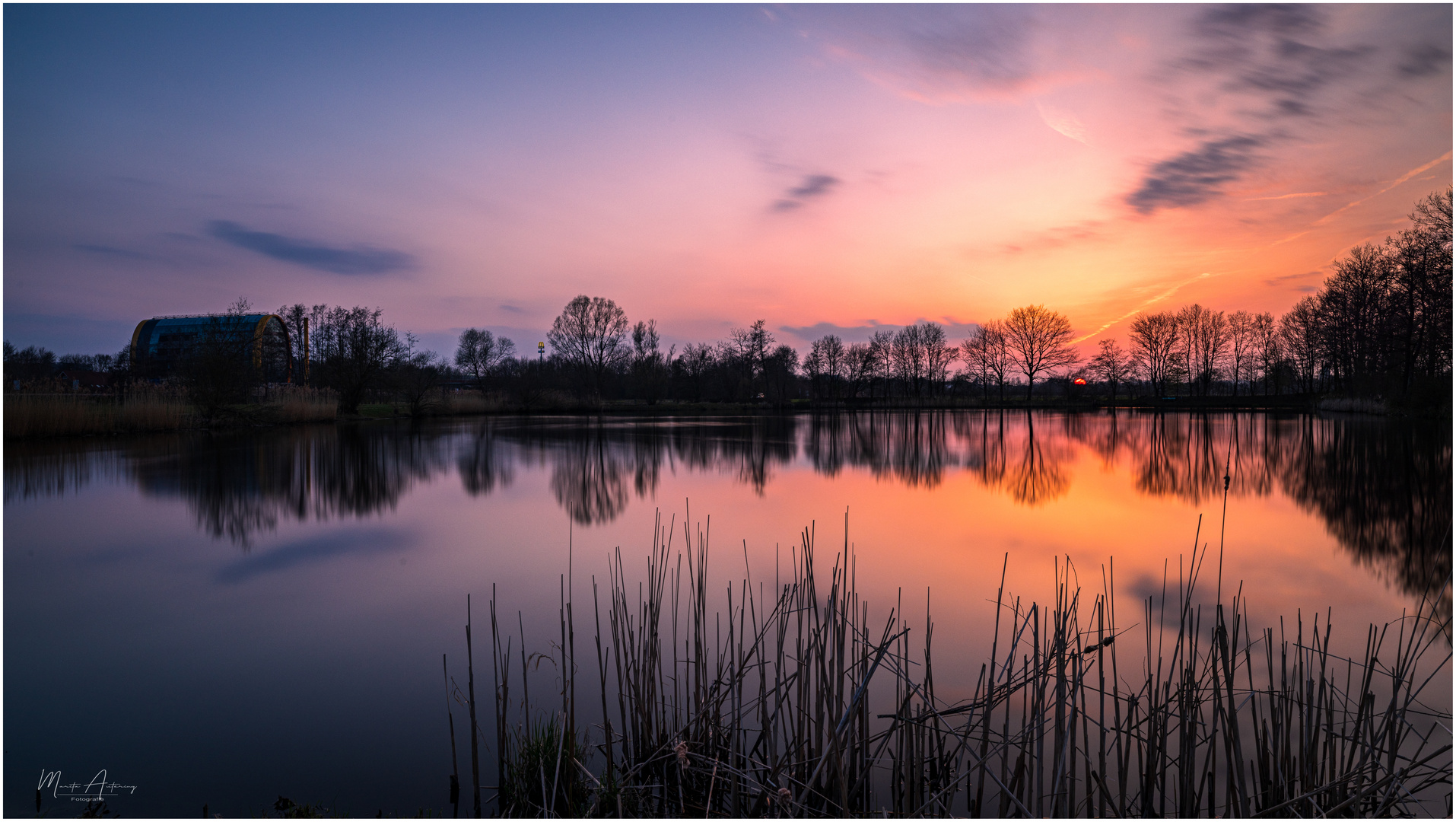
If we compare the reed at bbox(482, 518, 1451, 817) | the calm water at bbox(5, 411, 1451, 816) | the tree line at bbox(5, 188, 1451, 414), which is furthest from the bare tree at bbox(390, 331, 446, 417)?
the reed at bbox(482, 518, 1451, 817)

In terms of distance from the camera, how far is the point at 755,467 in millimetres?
14883

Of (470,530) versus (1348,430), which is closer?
(470,530)

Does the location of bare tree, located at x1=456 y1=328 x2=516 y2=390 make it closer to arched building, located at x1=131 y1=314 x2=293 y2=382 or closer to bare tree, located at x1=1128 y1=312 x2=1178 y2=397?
arched building, located at x1=131 y1=314 x2=293 y2=382

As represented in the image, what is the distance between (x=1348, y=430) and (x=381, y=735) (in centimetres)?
3168

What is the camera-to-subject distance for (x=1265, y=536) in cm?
800

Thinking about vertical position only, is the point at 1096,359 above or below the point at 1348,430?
above

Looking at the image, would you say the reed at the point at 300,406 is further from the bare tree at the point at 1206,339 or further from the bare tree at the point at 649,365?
the bare tree at the point at 1206,339

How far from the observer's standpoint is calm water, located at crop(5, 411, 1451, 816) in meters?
3.32

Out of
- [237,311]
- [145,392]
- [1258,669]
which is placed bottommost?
[1258,669]

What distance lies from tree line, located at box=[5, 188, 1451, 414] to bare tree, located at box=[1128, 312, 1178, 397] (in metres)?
0.13

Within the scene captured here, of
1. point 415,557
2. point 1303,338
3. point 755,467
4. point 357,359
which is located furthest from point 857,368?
point 415,557

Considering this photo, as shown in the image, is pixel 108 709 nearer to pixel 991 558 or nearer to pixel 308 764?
pixel 308 764

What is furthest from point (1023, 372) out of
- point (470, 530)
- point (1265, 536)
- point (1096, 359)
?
point (470, 530)

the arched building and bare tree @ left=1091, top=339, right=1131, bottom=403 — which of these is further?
bare tree @ left=1091, top=339, right=1131, bottom=403
